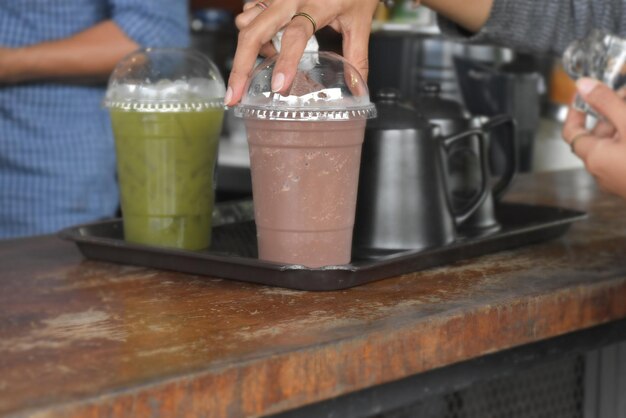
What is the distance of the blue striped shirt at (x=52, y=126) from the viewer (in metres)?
2.02

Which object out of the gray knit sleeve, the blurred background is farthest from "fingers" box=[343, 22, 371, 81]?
the blurred background

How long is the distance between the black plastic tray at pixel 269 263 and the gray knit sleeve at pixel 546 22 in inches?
11.8

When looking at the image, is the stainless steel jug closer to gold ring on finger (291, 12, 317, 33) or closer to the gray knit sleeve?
gold ring on finger (291, 12, 317, 33)

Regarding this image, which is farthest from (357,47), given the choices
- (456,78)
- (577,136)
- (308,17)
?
(456,78)

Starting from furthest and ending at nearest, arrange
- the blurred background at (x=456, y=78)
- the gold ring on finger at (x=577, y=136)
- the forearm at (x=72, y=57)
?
the blurred background at (x=456, y=78) → the forearm at (x=72, y=57) → the gold ring on finger at (x=577, y=136)

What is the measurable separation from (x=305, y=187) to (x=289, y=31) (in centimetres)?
17

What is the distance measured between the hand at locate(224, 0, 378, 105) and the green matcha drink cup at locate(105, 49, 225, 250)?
120 mm

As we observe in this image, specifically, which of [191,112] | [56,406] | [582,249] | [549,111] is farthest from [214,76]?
[549,111]

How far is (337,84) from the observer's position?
1079mm

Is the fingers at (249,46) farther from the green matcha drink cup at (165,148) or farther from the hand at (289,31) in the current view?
the green matcha drink cup at (165,148)

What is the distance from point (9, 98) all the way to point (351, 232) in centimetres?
110

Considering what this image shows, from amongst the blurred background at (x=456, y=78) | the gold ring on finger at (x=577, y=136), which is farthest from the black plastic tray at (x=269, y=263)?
the blurred background at (x=456, y=78)

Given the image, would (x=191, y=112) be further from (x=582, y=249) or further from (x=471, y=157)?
(x=582, y=249)

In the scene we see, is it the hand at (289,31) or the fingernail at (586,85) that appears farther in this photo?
the fingernail at (586,85)
